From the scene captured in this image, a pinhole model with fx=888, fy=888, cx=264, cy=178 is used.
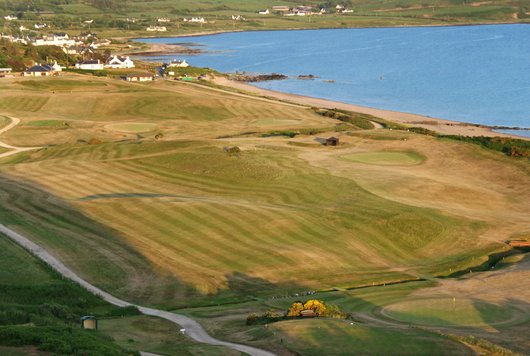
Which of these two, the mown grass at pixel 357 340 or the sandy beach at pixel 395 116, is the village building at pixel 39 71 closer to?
the sandy beach at pixel 395 116

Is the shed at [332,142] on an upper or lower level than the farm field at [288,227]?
lower

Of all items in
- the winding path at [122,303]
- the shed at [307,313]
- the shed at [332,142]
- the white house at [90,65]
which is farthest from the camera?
the white house at [90,65]

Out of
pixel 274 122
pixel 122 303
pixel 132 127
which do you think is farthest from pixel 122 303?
pixel 274 122

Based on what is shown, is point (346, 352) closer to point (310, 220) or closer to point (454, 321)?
point (454, 321)

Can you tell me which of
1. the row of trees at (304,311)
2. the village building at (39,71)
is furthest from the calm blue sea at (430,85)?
the row of trees at (304,311)

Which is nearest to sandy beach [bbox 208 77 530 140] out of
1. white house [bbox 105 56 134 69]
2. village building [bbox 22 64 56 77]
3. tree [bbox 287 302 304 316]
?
white house [bbox 105 56 134 69]

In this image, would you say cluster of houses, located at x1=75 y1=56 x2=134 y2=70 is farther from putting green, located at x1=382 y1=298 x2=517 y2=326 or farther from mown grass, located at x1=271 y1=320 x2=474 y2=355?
mown grass, located at x1=271 y1=320 x2=474 y2=355
